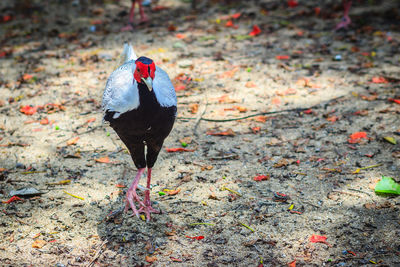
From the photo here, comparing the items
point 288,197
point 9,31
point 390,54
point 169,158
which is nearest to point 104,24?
point 9,31

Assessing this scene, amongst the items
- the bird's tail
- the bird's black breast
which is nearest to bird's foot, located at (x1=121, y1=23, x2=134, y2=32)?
the bird's tail

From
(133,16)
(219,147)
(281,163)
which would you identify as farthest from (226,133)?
(133,16)

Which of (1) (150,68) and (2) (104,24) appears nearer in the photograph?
(1) (150,68)

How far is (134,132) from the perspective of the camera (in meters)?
2.69

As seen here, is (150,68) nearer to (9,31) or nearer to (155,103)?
(155,103)

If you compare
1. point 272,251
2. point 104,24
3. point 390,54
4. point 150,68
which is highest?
point 150,68

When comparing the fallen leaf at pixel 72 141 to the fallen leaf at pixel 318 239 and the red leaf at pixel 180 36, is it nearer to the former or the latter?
the fallen leaf at pixel 318 239

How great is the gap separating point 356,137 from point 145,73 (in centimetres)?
251

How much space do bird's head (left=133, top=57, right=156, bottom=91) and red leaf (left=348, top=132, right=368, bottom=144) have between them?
2388 millimetres

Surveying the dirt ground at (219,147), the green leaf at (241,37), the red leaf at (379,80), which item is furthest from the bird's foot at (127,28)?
the red leaf at (379,80)

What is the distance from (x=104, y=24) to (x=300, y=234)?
565cm

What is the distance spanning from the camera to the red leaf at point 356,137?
397cm

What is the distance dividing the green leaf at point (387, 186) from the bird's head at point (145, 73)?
2099mm

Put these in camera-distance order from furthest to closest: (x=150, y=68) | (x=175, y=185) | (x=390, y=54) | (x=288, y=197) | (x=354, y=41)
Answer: (x=354, y=41), (x=390, y=54), (x=175, y=185), (x=288, y=197), (x=150, y=68)
